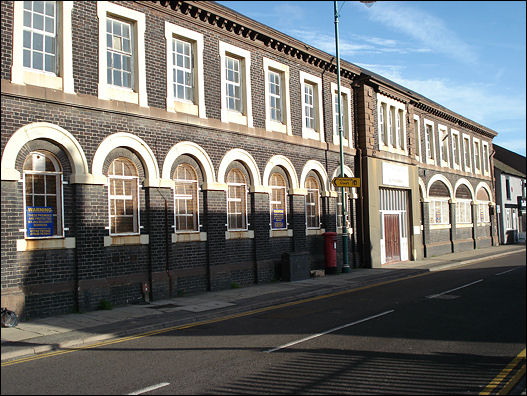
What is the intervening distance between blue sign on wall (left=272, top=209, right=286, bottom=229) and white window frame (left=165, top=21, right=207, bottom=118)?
15.9 feet

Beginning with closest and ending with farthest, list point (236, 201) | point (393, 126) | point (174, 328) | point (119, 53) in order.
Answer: point (174, 328) < point (119, 53) < point (236, 201) < point (393, 126)

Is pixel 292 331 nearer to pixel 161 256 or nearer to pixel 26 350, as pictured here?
pixel 26 350

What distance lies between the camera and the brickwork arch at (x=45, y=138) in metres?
11.4

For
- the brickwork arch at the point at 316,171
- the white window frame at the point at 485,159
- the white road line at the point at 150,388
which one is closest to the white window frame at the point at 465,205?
the white window frame at the point at 485,159

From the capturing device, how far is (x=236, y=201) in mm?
17641

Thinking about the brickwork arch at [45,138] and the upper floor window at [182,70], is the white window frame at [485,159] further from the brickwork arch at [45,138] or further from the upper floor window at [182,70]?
the brickwork arch at [45,138]

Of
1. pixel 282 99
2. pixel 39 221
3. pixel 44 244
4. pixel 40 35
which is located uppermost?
pixel 282 99

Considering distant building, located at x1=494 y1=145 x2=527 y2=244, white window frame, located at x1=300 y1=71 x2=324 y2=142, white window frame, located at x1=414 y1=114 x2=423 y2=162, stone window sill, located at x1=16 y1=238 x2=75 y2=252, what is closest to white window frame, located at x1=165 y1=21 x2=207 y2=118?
stone window sill, located at x1=16 y1=238 x2=75 y2=252

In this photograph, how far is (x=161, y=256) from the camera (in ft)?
48.2

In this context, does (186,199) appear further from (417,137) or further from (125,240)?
(417,137)

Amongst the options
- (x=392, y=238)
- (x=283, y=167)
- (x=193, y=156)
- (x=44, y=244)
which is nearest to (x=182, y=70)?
(x=193, y=156)

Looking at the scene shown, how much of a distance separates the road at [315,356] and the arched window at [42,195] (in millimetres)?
4107

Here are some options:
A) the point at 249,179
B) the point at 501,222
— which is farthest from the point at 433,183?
the point at 249,179

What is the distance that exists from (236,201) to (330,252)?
5376 mm
